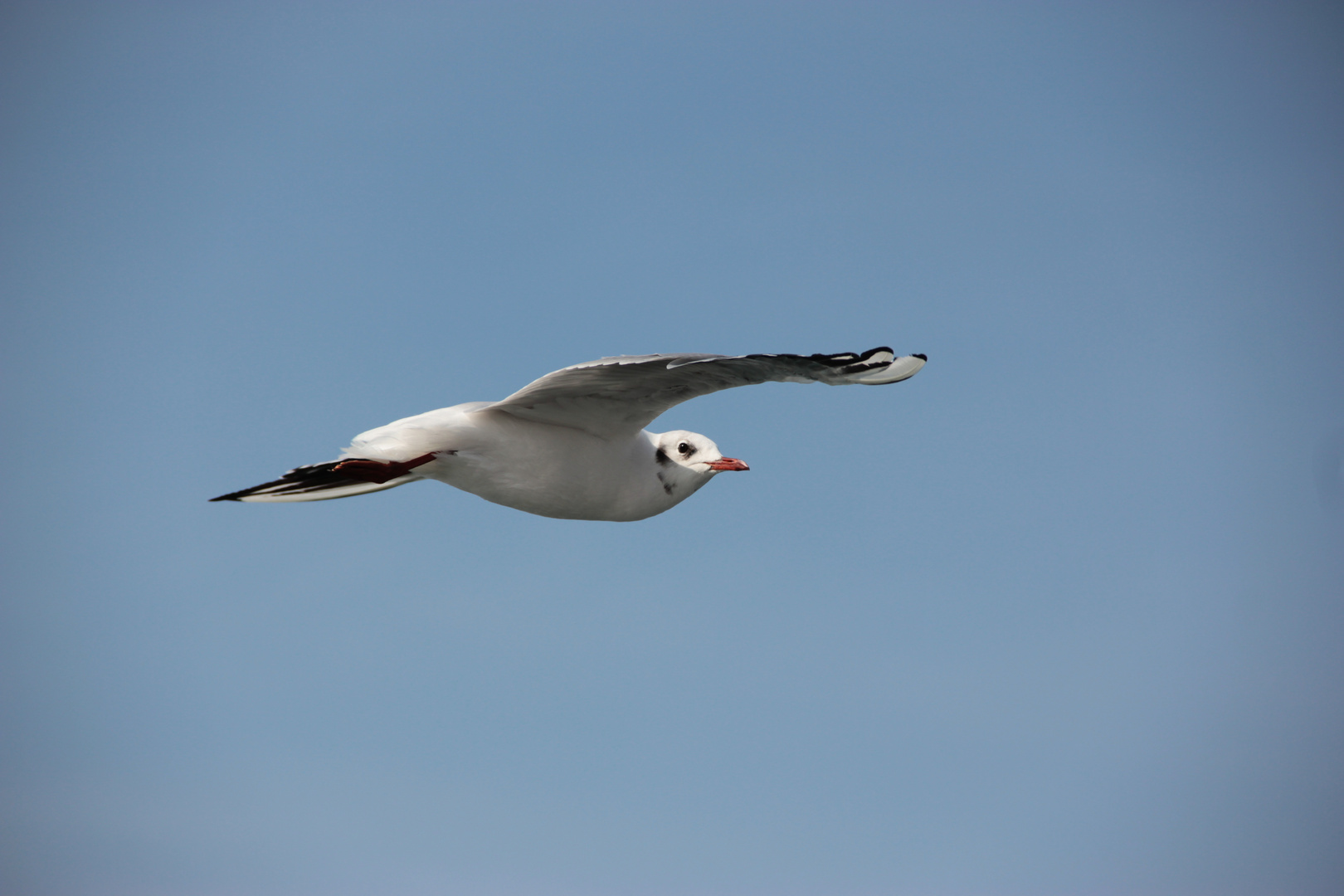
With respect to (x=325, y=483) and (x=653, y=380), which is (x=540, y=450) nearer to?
(x=653, y=380)

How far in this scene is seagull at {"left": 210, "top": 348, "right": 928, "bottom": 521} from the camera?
6.86 m

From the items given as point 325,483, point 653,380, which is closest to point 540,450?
point 653,380

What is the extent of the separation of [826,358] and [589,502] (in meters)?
2.75

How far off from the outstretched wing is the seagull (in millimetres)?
14

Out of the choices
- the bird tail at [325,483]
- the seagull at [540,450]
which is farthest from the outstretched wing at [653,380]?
A: the bird tail at [325,483]

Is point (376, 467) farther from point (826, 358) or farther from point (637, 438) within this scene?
point (826, 358)

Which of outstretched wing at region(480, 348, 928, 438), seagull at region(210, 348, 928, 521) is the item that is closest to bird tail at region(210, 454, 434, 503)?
seagull at region(210, 348, 928, 521)

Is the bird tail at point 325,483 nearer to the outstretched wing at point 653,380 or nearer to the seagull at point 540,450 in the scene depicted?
the seagull at point 540,450

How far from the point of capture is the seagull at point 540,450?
6.86m

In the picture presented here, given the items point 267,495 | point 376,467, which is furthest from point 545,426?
point 267,495

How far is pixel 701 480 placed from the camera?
8578mm

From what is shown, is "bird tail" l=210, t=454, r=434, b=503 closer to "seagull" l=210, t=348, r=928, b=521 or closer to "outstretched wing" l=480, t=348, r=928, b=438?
"seagull" l=210, t=348, r=928, b=521

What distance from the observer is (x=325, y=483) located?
290 inches

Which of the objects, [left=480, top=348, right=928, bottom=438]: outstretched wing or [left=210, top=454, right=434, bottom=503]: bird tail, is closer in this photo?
[left=480, top=348, right=928, bottom=438]: outstretched wing
